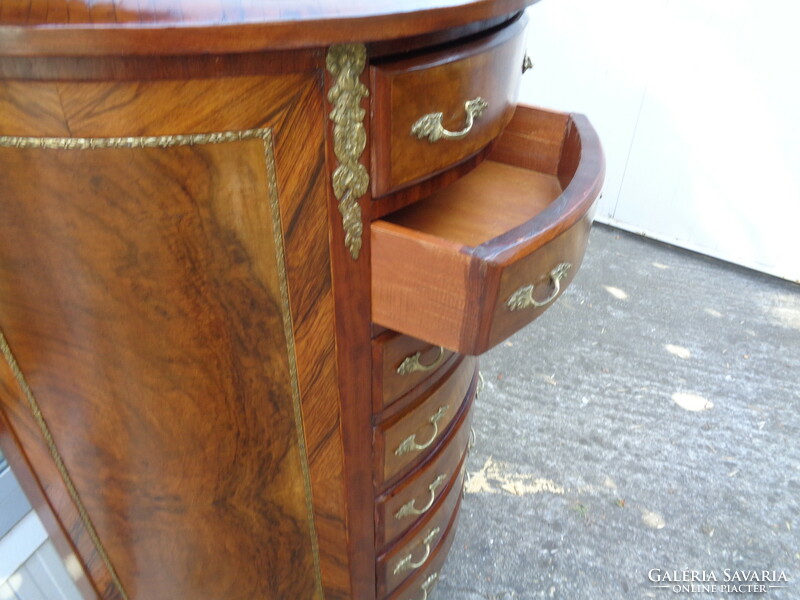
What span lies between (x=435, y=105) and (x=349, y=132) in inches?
3.3

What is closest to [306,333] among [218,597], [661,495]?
[218,597]

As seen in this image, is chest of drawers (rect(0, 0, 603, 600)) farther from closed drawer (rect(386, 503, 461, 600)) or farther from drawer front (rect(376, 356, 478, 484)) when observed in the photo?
closed drawer (rect(386, 503, 461, 600))

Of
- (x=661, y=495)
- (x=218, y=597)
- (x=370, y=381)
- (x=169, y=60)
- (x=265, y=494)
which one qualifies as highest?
(x=169, y=60)

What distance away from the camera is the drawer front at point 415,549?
76cm

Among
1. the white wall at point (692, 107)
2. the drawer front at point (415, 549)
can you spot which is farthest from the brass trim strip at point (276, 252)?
the white wall at point (692, 107)

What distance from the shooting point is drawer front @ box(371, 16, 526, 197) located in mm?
434

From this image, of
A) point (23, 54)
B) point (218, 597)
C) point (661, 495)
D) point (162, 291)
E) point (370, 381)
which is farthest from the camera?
point (661, 495)

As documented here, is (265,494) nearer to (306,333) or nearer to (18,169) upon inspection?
(306,333)

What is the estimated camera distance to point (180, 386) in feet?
1.66

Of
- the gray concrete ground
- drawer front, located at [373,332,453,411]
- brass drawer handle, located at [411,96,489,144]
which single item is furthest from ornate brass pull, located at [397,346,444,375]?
the gray concrete ground

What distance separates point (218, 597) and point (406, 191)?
0.52 meters

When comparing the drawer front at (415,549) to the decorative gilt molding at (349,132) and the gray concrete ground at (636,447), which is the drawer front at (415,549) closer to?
the gray concrete ground at (636,447)

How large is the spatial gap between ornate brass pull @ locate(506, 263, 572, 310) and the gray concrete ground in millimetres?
709

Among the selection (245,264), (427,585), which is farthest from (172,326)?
(427,585)
